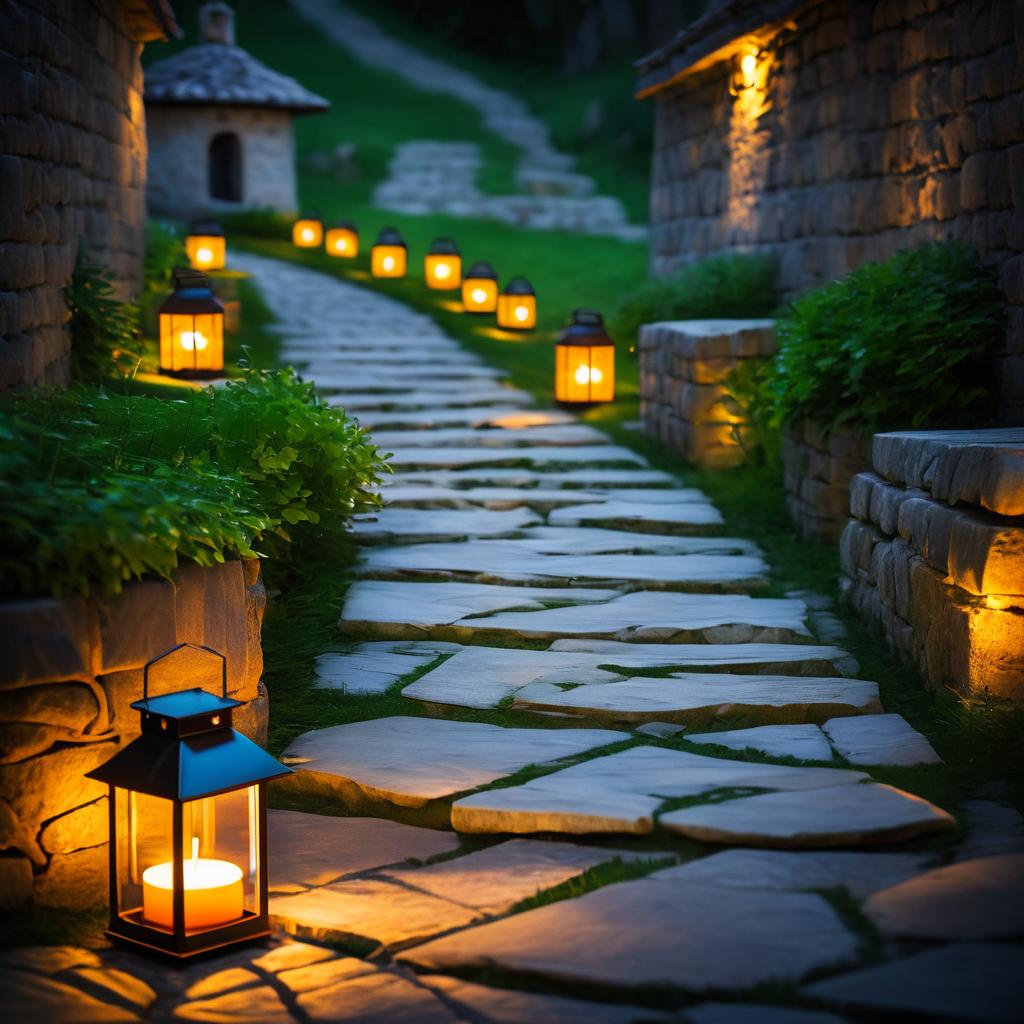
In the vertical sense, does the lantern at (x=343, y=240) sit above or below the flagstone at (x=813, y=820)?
above

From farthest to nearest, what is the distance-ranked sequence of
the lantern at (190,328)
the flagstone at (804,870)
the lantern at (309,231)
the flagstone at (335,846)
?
the lantern at (309,231)
the lantern at (190,328)
the flagstone at (335,846)
the flagstone at (804,870)

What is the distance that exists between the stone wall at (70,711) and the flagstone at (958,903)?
1.84 metres

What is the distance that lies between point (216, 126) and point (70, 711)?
19.3 metres

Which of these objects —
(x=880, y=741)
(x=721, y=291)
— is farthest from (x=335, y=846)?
(x=721, y=291)

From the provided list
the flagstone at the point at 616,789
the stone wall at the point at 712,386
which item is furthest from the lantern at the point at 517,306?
the flagstone at the point at 616,789

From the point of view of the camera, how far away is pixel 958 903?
10.2ft

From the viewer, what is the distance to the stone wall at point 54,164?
6652 mm

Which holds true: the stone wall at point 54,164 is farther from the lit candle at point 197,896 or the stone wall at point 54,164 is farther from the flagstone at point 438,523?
the lit candle at point 197,896

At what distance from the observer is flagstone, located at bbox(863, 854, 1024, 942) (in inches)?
118

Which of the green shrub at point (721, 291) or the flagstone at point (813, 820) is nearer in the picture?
the flagstone at point (813, 820)

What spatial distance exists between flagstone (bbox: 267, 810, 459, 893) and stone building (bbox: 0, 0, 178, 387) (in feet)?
10.9

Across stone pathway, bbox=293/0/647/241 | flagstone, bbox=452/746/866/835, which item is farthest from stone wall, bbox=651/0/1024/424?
stone pathway, bbox=293/0/647/241

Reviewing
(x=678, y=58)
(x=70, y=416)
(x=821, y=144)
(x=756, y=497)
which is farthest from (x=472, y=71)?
(x=70, y=416)

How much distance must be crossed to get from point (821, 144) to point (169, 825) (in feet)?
27.5
